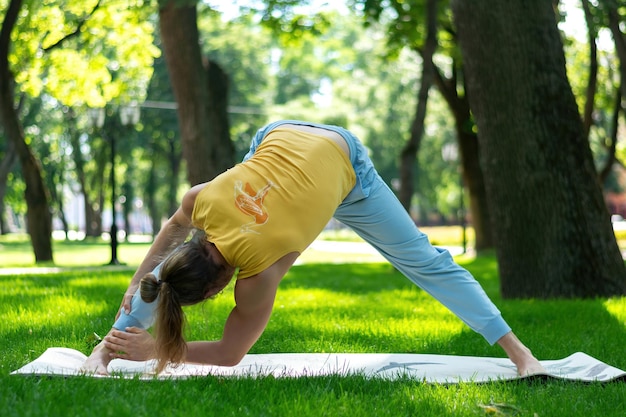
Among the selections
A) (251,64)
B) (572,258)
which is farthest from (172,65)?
(251,64)

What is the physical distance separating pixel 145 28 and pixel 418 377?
22.0 metres

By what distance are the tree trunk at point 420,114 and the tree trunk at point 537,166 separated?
3.83 metres

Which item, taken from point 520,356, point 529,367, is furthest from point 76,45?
point 529,367

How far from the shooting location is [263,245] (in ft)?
11.6

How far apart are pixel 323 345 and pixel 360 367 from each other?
2.63 feet

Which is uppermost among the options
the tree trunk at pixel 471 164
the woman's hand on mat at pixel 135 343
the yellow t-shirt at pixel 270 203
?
the yellow t-shirt at pixel 270 203

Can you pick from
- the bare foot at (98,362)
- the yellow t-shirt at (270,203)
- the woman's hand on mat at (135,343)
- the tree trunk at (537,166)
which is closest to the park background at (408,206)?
the tree trunk at (537,166)

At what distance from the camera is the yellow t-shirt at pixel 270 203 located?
3.53 metres

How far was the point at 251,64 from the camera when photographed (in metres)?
49.9

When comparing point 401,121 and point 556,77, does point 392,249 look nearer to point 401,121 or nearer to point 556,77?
point 556,77

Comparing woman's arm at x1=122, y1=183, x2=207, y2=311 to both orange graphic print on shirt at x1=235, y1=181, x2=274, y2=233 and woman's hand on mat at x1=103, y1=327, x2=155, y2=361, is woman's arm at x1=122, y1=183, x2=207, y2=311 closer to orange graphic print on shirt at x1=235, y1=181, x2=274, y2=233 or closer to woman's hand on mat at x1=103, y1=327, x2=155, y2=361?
woman's hand on mat at x1=103, y1=327, x2=155, y2=361

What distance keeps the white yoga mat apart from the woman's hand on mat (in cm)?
11

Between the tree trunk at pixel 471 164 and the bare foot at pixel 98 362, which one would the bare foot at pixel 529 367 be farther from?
the tree trunk at pixel 471 164

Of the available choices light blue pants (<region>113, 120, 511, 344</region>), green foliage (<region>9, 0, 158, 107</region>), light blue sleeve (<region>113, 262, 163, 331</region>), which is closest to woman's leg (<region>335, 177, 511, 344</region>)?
light blue pants (<region>113, 120, 511, 344</region>)
